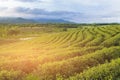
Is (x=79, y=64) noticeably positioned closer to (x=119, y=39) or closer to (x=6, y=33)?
(x=119, y=39)

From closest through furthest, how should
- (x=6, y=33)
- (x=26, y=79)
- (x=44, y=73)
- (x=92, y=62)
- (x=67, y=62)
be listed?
(x=26, y=79), (x=44, y=73), (x=67, y=62), (x=92, y=62), (x=6, y=33)

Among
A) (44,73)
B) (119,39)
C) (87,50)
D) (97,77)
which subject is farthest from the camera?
(119,39)

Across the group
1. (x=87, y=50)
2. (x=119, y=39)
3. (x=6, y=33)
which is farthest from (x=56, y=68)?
(x=6, y=33)

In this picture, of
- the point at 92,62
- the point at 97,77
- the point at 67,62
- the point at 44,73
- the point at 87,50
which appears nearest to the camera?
the point at 97,77

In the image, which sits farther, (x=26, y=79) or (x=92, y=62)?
(x=92, y=62)

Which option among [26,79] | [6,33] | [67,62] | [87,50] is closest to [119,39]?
[87,50]

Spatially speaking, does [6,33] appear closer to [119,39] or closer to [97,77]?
[119,39]

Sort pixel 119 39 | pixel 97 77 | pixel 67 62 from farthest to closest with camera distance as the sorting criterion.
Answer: pixel 119 39, pixel 67 62, pixel 97 77

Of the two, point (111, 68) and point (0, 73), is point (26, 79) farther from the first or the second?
point (111, 68)

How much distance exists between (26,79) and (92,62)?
6.76 m

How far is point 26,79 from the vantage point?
17.5m

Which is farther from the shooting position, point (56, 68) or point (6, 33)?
point (6, 33)

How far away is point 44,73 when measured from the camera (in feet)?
61.4

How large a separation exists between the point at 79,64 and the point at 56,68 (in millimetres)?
2670
